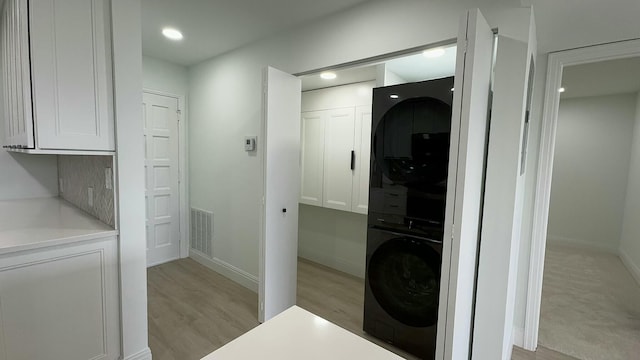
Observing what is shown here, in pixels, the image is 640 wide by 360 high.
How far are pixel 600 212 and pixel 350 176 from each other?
416 centimetres

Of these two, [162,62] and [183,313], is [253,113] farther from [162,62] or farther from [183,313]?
[183,313]

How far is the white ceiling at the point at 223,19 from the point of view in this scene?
7.18ft

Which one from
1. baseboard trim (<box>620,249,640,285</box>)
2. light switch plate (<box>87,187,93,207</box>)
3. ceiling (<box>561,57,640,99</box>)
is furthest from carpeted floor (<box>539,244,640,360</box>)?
light switch plate (<box>87,187,93,207</box>)

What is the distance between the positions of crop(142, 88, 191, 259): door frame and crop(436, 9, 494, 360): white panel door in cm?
358

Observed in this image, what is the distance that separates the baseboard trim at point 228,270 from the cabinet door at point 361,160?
1394 millimetres

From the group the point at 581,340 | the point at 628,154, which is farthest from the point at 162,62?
the point at 628,154

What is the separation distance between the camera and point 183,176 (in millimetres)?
3898

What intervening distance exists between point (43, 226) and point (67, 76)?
38.3 inches

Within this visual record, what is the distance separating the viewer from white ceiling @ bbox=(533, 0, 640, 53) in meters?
1.47

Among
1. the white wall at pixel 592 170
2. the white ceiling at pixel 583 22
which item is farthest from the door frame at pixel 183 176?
the white wall at pixel 592 170

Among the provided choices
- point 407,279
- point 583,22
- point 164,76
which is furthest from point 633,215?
point 164,76

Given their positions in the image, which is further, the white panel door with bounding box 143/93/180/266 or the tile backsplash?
the white panel door with bounding box 143/93/180/266

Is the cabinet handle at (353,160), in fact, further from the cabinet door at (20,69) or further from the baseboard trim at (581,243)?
the baseboard trim at (581,243)

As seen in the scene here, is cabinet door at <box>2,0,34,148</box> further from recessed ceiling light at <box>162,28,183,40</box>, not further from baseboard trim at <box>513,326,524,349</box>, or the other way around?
baseboard trim at <box>513,326,524,349</box>
